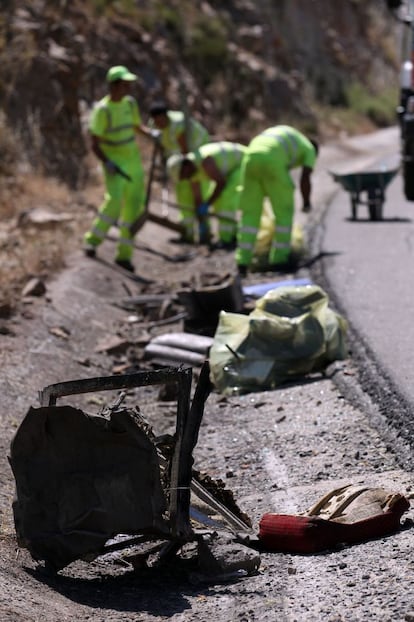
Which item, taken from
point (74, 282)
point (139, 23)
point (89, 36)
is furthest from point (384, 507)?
point (139, 23)

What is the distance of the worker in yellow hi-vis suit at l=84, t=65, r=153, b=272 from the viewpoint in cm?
1212

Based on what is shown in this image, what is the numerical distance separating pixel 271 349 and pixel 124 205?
194 inches

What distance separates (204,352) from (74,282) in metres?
2.98

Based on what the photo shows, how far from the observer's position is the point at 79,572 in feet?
16.3

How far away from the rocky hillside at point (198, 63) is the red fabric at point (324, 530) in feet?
32.3

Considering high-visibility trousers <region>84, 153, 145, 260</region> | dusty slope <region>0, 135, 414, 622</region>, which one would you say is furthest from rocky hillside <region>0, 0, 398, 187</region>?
dusty slope <region>0, 135, 414, 622</region>

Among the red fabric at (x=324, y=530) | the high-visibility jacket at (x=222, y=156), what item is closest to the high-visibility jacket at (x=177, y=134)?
the high-visibility jacket at (x=222, y=156)

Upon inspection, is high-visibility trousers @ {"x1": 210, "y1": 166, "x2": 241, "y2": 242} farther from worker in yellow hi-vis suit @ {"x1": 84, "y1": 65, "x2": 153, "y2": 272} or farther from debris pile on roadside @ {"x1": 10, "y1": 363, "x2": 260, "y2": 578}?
debris pile on roadside @ {"x1": 10, "y1": 363, "x2": 260, "y2": 578}

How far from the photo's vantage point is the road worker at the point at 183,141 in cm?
1388

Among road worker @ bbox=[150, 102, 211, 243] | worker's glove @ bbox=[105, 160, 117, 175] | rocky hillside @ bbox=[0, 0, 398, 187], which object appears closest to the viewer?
worker's glove @ bbox=[105, 160, 117, 175]

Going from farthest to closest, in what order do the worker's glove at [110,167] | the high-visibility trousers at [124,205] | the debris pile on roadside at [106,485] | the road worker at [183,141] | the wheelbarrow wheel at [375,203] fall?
the wheelbarrow wheel at [375,203], the road worker at [183,141], the high-visibility trousers at [124,205], the worker's glove at [110,167], the debris pile on roadside at [106,485]

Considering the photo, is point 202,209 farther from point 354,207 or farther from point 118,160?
point 354,207

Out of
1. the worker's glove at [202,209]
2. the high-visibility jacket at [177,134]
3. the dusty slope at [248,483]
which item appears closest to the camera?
the dusty slope at [248,483]

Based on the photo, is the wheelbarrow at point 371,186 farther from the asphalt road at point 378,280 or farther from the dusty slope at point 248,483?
the dusty slope at point 248,483
